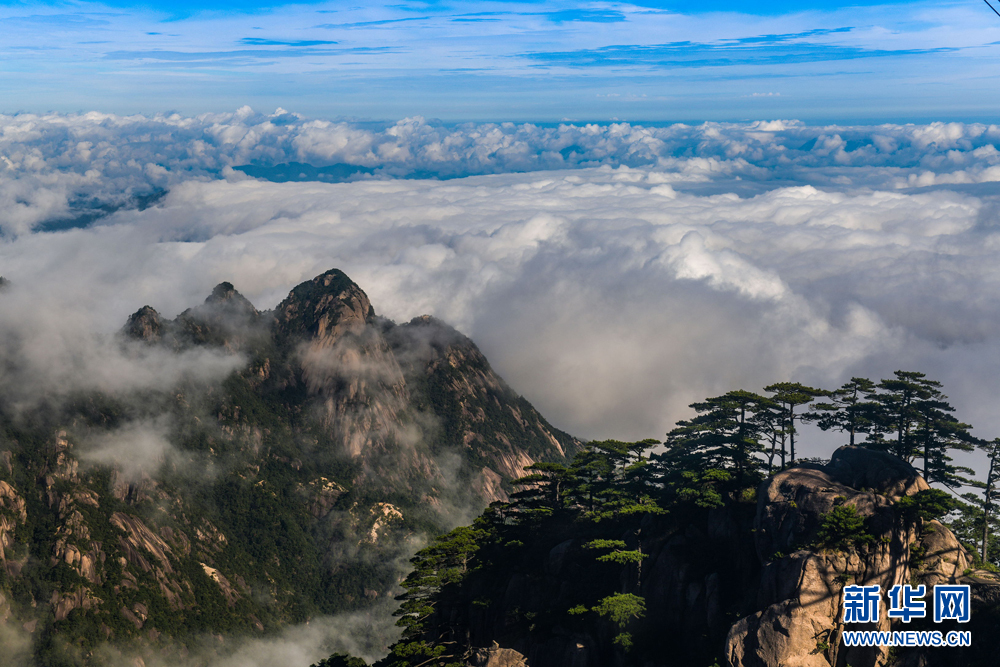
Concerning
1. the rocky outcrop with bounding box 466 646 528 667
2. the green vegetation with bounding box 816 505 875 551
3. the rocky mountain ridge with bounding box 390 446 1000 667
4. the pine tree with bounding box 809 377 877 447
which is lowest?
the rocky outcrop with bounding box 466 646 528 667

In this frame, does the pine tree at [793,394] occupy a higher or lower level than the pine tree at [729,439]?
higher

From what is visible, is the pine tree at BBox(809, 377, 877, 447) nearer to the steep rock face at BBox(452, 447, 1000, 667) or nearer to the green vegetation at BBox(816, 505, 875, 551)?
the steep rock face at BBox(452, 447, 1000, 667)

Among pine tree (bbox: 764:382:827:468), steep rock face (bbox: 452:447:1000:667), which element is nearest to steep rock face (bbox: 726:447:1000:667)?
steep rock face (bbox: 452:447:1000:667)

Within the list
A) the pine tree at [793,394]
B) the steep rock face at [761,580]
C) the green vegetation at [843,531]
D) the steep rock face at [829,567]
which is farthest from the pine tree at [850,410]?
the green vegetation at [843,531]

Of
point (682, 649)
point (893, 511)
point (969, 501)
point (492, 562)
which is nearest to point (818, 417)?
point (969, 501)

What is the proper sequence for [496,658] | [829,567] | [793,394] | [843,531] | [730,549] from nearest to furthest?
[829,567], [843,531], [496,658], [730,549], [793,394]

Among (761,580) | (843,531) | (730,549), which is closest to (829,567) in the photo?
(843,531)

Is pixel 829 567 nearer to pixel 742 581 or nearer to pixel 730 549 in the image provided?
pixel 742 581

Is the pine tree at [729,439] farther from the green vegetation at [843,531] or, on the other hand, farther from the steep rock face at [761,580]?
the green vegetation at [843,531]
